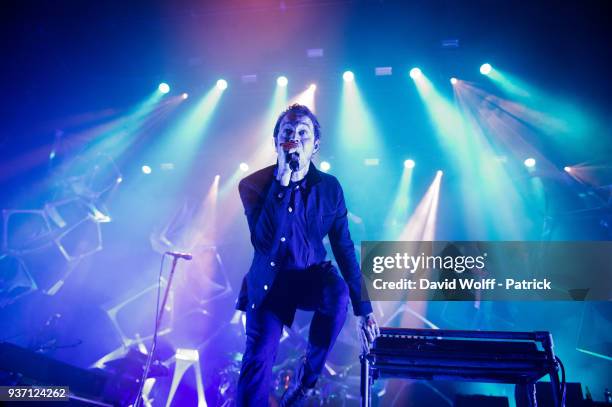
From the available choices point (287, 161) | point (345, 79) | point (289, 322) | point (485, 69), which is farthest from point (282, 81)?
point (289, 322)

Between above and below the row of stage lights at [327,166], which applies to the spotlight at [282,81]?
above

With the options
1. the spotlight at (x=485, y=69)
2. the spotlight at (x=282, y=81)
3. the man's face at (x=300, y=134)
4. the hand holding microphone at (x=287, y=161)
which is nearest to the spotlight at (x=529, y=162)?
the spotlight at (x=485, y=69)

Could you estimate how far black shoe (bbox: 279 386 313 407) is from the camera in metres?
2.41

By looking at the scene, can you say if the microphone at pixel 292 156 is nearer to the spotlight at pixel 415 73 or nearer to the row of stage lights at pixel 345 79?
the row of stage lights at pixel 345 79

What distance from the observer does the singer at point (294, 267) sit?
234 centimetres

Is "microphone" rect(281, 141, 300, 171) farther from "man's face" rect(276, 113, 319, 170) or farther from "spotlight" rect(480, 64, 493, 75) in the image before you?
"spotlight" rect(480, 64, 493, 75)

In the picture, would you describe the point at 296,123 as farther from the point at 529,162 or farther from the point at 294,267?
the point at 529,162

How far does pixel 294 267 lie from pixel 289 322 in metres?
0.36

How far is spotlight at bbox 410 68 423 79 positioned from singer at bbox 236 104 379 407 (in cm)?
503

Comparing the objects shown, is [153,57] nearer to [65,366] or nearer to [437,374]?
[65,366]

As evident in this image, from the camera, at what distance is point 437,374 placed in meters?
2.78

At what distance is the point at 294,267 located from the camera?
98.0 inches

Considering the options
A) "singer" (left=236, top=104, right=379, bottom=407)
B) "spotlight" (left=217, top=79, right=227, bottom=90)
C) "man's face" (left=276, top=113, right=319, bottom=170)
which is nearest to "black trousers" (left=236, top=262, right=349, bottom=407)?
"singer" (left=236, top=104, right=379, bottom=407)

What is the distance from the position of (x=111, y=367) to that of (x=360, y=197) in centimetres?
646
